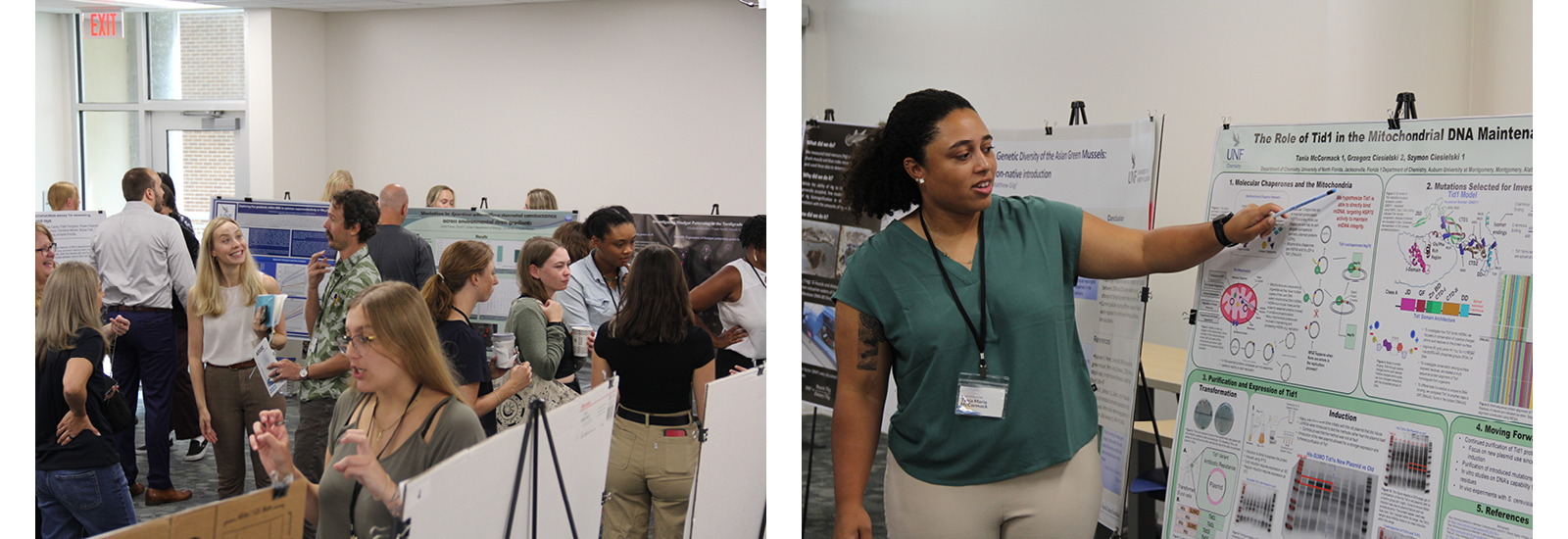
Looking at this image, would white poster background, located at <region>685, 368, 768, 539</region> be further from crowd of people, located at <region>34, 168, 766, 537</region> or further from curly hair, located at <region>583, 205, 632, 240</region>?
curly hair, located at <region>583, 205, 632, 240</region>

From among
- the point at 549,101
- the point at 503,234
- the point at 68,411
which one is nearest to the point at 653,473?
the point at 68,411

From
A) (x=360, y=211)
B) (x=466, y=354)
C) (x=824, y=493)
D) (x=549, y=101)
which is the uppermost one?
(x=549, y=101)

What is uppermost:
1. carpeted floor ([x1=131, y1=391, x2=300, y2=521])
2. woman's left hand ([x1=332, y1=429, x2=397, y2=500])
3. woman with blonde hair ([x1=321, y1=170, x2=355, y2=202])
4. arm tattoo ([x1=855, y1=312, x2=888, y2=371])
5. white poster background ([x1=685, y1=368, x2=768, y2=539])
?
woman with blonde hair ([x1=321, y1=170, x2=355, y2=202])

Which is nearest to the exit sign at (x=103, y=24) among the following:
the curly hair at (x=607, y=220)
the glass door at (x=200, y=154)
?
the glass door at (x=200, y=154)

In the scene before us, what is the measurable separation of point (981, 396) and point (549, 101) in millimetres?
5471

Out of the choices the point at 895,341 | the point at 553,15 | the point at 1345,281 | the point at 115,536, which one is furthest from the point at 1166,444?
the point at 553,15

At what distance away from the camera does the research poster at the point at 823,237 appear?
11.1ft

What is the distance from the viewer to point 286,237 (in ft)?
15.8

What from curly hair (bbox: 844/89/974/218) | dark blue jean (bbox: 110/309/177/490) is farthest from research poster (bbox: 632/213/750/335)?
dark blue jean (bbox: 110/309/177/490)

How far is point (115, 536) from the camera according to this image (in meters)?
1.37

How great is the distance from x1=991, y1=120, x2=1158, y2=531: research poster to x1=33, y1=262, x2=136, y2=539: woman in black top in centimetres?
279

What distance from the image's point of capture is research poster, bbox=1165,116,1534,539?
5.49 feet

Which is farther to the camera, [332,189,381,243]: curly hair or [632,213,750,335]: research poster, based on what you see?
[632,213,750,335]: research poster

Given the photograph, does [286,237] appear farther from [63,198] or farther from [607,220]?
[607,220]
